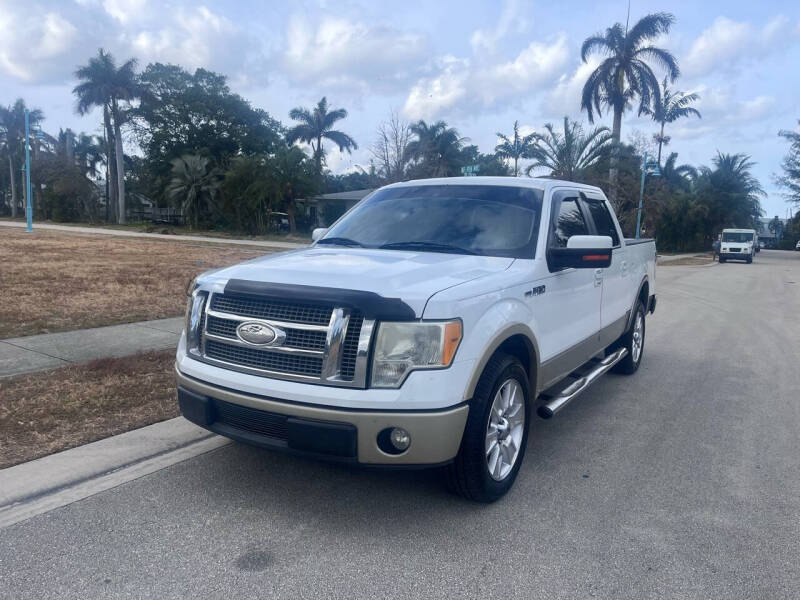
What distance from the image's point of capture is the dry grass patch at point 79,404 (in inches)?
174

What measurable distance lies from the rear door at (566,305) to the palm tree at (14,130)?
254 ft

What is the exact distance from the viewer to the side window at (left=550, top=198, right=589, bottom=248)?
476 cm

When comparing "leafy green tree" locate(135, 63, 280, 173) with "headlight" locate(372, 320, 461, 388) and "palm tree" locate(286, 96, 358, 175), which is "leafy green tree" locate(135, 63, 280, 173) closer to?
"palm tree" locate(286, 96, 358, 175)

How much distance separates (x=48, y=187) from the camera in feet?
210

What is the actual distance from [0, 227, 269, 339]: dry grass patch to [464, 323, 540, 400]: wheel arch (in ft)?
20.3

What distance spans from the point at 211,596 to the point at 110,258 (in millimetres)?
17486

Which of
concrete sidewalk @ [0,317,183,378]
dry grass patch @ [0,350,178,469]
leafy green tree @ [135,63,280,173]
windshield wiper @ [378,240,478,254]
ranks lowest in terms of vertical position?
dry grass patch @ [0,350,178,469]

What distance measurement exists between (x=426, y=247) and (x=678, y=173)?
6203 cm

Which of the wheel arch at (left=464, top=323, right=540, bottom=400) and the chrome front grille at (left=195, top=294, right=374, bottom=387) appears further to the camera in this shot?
the wheel arch at (left=464, top=323, right=540, bottom=400)

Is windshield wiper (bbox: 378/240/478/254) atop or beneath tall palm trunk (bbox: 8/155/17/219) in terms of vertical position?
Answer: beneath

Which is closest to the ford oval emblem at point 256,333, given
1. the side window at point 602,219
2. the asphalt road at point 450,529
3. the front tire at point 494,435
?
the asphalt road at point 450,529

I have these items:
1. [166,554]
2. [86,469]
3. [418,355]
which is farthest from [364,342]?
[86,469]

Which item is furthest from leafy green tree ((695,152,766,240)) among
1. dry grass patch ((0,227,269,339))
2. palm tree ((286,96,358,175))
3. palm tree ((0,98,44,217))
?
palm tree ((0,98,44,217))

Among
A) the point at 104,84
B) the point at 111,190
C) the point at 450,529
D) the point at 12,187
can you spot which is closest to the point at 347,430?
the point at 450,529
